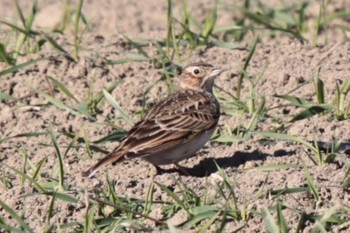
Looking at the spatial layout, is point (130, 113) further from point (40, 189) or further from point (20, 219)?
point (20, 219)

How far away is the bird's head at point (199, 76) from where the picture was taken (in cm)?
954

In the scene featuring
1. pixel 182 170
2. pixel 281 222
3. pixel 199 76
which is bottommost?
pixel 182 170

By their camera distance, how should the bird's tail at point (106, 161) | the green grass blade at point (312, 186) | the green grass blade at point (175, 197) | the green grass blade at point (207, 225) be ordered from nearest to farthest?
the green grass blade at point (207, 225) → the green grass blade at point (175, 197) → the green grass blade at point (312, 186) → the bird's tail at point (106, 161)

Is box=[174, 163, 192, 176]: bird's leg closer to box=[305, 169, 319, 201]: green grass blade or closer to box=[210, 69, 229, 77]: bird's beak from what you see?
box=[210, 69, 229, 77]: bird's beak

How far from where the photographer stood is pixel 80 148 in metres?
8.96

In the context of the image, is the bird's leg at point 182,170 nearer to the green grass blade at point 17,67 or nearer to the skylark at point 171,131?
the skylark at point 171,131

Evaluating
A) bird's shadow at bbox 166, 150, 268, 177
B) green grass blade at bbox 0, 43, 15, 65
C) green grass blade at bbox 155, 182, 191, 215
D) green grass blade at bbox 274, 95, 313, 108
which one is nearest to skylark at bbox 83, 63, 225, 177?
bird's shadow at bbox 166, 150, 268, 177

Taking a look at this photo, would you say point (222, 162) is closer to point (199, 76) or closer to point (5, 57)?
point (199, 76)

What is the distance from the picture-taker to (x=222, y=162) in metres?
8.67

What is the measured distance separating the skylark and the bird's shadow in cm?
13

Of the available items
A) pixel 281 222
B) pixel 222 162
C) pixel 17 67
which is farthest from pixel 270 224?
pixel 17 67

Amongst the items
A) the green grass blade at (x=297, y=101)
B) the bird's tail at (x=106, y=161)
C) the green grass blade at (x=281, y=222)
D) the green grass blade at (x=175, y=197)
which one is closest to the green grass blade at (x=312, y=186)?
the green grass blade at (x=281, y=222)

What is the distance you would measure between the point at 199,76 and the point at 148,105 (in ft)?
1.73

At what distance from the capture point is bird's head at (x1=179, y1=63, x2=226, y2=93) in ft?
31.3
